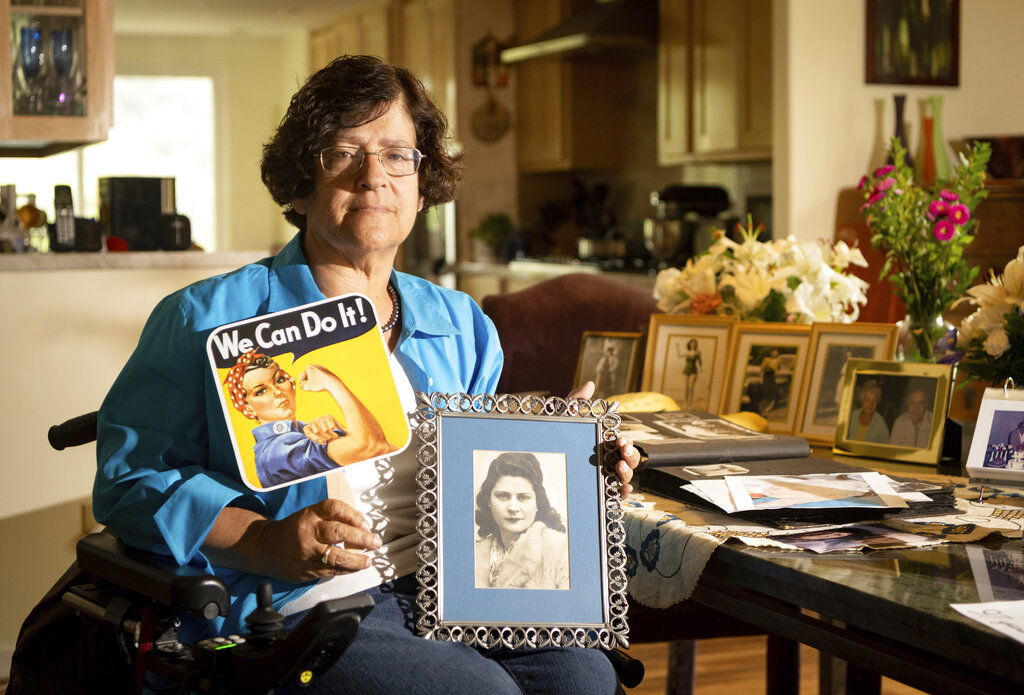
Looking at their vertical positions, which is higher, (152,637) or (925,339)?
(925,339)

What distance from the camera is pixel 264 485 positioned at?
1196 mm

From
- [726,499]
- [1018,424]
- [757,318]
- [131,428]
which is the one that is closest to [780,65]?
[757,318]

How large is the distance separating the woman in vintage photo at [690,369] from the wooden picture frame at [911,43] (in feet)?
8.36

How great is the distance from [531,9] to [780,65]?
264 centimetres

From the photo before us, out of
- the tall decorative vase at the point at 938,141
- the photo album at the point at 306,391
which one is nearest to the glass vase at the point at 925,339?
the photo album at the point at 306,391

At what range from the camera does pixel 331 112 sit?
144cm

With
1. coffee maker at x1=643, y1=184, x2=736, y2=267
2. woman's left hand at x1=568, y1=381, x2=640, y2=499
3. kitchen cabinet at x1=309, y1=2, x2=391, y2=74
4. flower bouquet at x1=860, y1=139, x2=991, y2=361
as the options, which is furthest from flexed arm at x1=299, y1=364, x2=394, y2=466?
kitchen cabinet at x1=309, y1=2, x2=391, y2=74

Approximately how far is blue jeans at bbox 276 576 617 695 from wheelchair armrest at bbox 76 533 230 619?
0.48 ft

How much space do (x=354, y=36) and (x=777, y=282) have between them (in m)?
6.63

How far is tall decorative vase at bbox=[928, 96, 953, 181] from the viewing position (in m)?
4.13

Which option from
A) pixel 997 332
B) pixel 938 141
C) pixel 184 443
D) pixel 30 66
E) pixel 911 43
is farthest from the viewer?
pixel 911 43

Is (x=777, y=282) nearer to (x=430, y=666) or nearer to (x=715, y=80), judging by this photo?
(x=430, y=666)

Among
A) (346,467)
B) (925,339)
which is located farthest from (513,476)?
(925,339)

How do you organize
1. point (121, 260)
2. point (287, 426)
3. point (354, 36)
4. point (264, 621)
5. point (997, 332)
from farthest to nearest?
point (354, 36) → point (121, 260) → point (997, 332) → point (287, 426) → point (264, 621)
